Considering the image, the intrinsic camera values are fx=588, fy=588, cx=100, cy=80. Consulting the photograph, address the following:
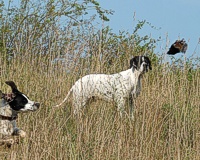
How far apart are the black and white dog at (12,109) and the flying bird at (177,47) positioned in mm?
1451

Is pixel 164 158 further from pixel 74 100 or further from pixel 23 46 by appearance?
pixel 23 46

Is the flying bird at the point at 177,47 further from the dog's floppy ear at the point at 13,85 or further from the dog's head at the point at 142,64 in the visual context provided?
the dog's head at the point at 142,64

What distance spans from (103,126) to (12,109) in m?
1.57

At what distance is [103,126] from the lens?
4.85 m

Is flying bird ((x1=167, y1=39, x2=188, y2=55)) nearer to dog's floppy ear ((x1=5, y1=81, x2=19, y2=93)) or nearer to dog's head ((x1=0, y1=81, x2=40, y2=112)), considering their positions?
dog's head ((x1=0, y1=81, x2=40, y2=112))

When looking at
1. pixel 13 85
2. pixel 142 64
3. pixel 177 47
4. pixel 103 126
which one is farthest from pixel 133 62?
pixel 103 126

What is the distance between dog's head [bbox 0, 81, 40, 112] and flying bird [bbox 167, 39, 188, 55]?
145cm

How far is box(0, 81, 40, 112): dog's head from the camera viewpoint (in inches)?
221

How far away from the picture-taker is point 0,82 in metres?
6.48

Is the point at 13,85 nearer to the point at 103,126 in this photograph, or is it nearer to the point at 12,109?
the point at 12,109

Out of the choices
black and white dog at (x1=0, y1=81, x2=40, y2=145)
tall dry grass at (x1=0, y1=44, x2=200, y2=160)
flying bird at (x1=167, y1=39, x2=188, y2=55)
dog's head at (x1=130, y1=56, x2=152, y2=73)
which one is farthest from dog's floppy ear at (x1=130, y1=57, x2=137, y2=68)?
black and white dog at (x1=0, y1=81, x2=40, y2=145)

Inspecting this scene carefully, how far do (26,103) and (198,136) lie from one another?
1.73 m

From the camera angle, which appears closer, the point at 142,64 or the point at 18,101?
the point at 18,101

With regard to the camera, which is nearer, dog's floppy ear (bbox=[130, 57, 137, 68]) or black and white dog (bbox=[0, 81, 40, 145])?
black and white dog (bbox=[0, 81, 40, 145])
